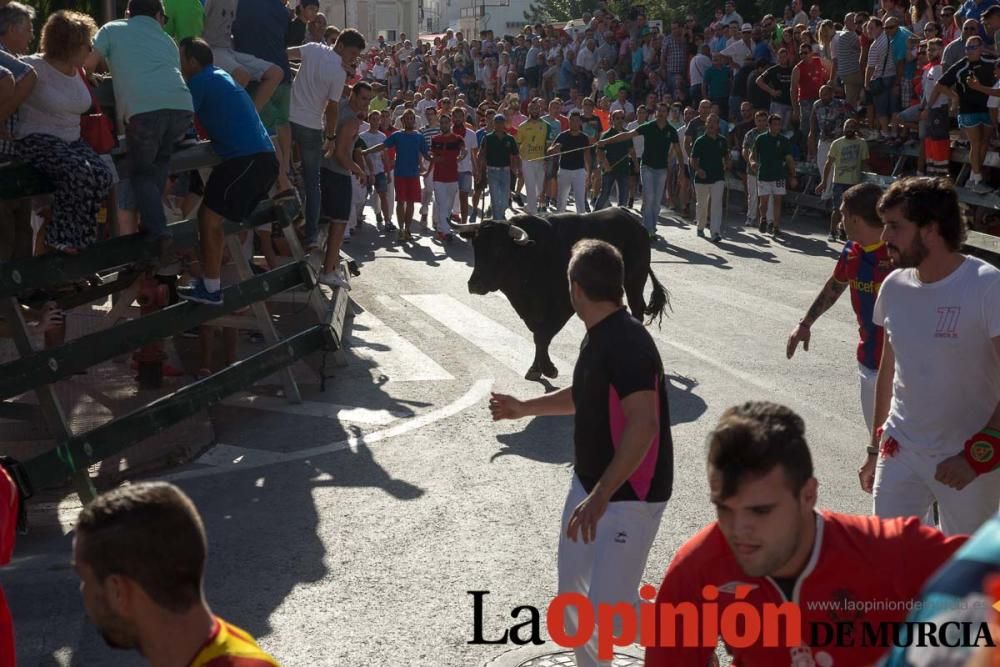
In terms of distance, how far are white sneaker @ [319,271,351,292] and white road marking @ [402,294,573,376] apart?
1.30 metres

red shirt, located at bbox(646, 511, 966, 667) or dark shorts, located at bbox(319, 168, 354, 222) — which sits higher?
red shirt, located at bbox(646, 511, 966, 667)

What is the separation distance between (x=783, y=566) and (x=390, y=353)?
9587 mm

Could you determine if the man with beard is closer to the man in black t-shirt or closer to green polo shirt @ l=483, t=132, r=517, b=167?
the man in black t-shirt

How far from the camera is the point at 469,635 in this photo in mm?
6160

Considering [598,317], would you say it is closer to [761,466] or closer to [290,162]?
[761,466]

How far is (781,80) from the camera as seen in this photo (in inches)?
933

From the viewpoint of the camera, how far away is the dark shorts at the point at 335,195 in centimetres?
1336

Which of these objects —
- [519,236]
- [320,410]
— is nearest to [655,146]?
[519,236]

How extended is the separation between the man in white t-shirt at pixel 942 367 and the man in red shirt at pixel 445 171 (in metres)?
16.1

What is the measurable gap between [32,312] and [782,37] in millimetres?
18082

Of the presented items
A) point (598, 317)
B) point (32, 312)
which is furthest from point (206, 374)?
point (598, 317)

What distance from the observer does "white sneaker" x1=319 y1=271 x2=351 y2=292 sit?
1274 centimetres

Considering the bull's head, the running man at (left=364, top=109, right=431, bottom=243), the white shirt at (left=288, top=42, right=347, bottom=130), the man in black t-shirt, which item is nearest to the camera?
the man in black t-shirt

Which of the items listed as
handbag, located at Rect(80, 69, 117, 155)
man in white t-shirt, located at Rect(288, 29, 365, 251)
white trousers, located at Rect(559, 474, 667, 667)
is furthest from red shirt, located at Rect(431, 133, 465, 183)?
white trousers, located at Rect(559, 474, 667, 667)
